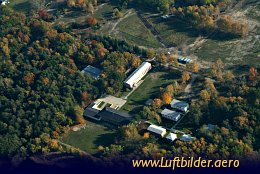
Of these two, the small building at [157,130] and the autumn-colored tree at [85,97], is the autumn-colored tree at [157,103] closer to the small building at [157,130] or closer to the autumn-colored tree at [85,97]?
the small building at [157,130]

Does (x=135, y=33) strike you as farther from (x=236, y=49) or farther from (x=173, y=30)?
(x=236, y=49)

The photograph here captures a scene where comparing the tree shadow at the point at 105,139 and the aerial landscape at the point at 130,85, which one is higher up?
the aerial landscape at the point at 130,85

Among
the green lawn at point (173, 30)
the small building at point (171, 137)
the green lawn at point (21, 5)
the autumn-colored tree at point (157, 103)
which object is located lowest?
the small building at point (171, 137)

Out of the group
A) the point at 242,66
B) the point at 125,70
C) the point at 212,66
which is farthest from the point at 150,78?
the point at 242,66

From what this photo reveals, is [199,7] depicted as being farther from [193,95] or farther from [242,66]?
[193,95]

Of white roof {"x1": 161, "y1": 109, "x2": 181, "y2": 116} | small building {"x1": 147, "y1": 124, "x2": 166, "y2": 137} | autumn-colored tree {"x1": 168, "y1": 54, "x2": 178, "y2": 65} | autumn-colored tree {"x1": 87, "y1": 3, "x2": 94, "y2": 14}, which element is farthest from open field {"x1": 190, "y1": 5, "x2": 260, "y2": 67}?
autumn-colored tree {"x1": 87, "y1": 3, "x2": 94, "y2": 14}

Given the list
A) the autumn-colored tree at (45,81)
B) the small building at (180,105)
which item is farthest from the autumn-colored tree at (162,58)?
the autumn-colored tree at (45,81)

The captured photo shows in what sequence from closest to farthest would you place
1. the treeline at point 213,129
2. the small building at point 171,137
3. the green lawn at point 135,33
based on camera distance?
the treeline at point 213,129 < the small building at point 171,137 < the green lawn at point 135,33
